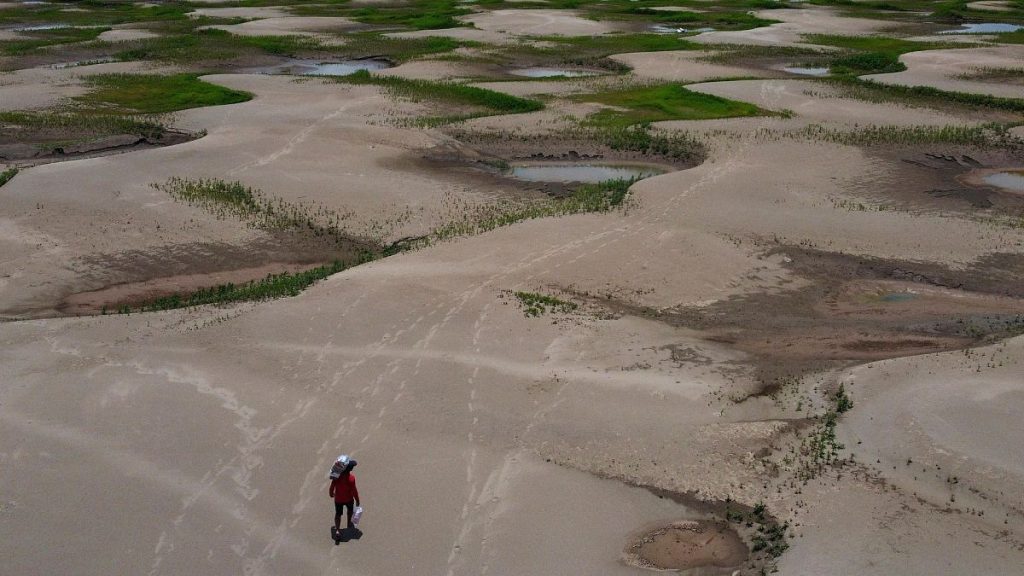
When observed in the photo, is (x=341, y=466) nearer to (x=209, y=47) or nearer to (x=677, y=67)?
(x=677, y=67)

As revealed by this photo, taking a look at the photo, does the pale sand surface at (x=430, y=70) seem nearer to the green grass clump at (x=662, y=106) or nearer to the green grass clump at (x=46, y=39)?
the green grass clump at (x=662, y=106)

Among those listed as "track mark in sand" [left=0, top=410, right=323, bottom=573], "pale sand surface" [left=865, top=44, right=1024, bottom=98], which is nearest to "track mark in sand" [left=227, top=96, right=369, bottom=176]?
"track mark in sand" [left=0, top=410, right=323, bottom=573]

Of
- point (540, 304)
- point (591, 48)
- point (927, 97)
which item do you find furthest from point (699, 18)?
point (540, 304)

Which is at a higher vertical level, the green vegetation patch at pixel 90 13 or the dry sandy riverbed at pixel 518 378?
the green vegetation patch at pixel 90 13

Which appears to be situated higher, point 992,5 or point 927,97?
point 992,5

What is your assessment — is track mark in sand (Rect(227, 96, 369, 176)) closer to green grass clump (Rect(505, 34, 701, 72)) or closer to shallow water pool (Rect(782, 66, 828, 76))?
green grass clump (Rect(505, 34, 701, 72))

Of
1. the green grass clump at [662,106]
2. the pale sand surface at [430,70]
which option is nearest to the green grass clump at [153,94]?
the pale sand surface at [430,70]

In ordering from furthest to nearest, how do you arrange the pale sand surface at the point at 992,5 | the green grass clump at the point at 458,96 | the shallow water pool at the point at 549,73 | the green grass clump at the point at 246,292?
the pale sand surface at the point at 992,5 < the shallow water pool at the point at 549,73 < the green grass clump at the point at 458,96 < the green grass clump at the point at 246,292
